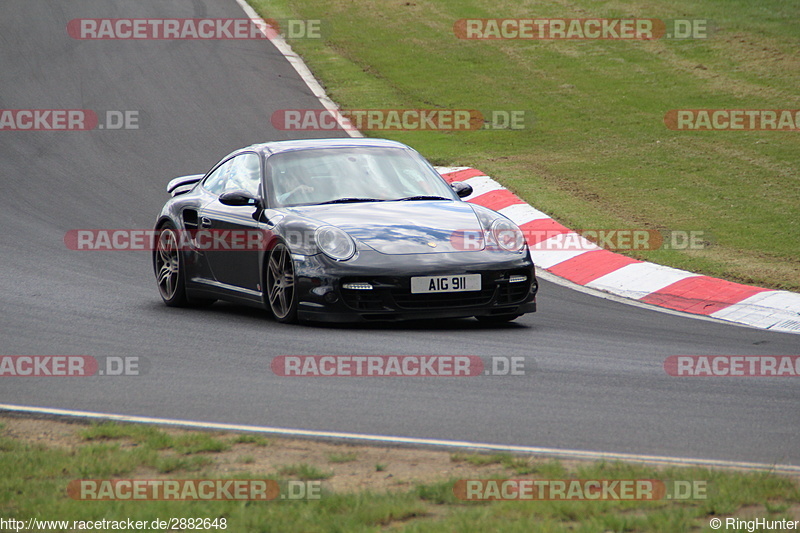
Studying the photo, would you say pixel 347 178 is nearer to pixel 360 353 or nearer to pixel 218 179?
pixel 218 179

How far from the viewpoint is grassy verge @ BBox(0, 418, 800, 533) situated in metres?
3.95

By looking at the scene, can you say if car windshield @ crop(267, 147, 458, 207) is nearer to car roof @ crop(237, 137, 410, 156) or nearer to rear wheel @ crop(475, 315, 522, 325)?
car roof @ crop(237, 137, 410, 156)

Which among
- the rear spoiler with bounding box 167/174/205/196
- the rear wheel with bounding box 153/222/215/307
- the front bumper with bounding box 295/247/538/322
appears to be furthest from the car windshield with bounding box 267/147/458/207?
the rear spoiler with bounding box 167/174/205/196

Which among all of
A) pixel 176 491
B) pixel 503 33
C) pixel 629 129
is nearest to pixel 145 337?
pixel 176 491

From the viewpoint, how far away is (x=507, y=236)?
328 inches

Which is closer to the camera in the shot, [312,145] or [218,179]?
[312,145]

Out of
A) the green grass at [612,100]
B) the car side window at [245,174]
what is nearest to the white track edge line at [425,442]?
the car side window at [245,174]

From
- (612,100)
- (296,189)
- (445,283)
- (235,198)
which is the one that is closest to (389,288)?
(445,283)

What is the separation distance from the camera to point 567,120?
1839cm

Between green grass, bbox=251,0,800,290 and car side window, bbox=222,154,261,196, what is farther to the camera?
Result: green grass, bbox=251,0,800,290

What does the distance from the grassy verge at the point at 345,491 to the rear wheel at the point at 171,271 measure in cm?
439

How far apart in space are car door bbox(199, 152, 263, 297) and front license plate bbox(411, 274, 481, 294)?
1.40m

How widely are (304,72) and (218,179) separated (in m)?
13.0

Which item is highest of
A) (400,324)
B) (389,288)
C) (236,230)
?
(236,230)
